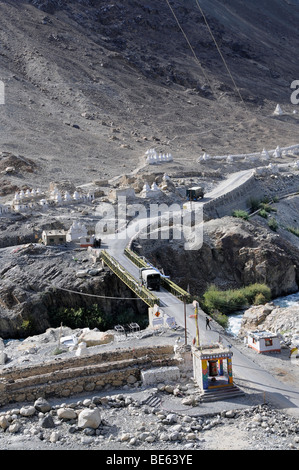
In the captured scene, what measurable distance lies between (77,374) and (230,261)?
18.2 meters

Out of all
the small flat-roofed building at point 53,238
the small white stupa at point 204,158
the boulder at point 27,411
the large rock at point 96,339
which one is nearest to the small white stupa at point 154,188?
the small flat-roofed building at point 53,238

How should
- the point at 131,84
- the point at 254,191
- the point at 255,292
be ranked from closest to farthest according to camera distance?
1. the point at 255,292
2. the point at 254,191
3. the point at 131,84

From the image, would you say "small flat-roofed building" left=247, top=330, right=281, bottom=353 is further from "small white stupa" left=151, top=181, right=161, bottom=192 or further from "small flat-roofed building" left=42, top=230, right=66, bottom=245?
"small white stupa" left=151, top=181, right=161, bottom=192

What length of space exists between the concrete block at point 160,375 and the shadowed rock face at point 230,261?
1419 centimetres

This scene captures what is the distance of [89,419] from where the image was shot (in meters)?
15.5

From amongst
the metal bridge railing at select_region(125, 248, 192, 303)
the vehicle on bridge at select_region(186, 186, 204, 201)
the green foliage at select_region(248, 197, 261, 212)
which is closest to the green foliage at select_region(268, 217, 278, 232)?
the green foliage at select_region(248, 197, 261, 212)

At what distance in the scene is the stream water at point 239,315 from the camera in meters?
27.4

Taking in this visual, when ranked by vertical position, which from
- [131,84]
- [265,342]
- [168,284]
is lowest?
[265,342]

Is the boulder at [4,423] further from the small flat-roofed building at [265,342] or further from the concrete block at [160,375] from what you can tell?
the small flat-roofed building at [265,342]

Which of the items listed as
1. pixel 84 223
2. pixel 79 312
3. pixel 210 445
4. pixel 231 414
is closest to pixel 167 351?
pixel 231 414

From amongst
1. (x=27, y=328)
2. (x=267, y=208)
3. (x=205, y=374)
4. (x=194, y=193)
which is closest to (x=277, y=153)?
(x=267, y=208)

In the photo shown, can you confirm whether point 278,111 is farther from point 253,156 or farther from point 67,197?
point 67,197

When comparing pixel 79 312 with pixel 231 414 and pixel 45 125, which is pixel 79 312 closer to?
pixel 231 414

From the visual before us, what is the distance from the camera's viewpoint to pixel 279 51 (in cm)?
9319
